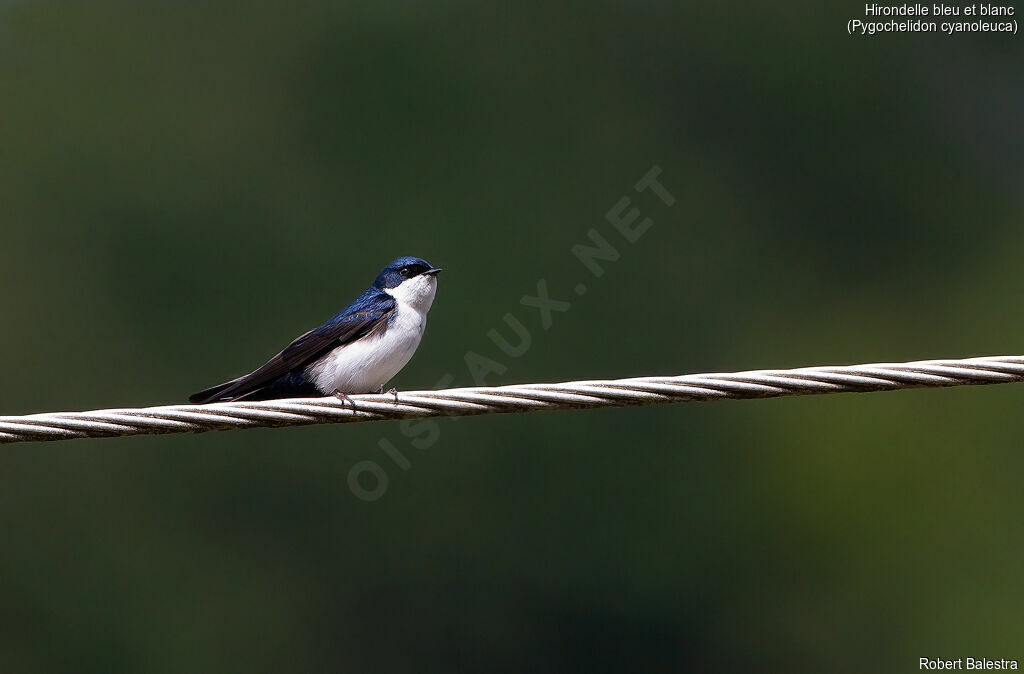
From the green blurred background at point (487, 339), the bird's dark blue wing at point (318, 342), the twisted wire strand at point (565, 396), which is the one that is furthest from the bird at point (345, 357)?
the green blurred background at point (487, 339)

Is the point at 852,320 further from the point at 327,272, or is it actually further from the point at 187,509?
the point at 187,509

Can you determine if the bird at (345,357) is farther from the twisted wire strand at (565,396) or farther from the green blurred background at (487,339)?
the green blurred background at (487,339)

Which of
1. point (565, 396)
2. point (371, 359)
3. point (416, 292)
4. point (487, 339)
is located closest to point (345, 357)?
point (371, 359)

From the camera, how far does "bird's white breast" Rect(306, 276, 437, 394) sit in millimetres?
5285

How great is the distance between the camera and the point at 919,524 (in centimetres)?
2283

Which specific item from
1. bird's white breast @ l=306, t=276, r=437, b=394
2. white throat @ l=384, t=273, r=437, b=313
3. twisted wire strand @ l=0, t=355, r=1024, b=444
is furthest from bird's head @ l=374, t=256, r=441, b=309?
twisted wire strand @ l=0, t=355, r=1024, b=444

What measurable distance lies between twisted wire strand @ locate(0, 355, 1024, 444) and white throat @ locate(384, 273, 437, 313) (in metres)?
2.12

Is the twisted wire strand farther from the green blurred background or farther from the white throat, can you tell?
the green blurred background

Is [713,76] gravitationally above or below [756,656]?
above

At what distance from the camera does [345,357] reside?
5.34 metres

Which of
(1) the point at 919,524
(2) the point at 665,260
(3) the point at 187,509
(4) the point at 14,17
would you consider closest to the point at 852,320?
(2) the point at 665,260

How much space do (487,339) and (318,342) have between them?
13453 millimetres

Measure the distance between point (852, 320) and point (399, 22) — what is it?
43.6ft

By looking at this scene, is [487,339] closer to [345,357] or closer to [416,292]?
[416,292]
